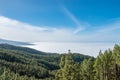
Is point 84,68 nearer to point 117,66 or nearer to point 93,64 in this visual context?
point 93,64

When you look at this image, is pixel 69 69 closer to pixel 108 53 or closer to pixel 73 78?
pixel 73 78

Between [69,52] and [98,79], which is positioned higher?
[69,52]

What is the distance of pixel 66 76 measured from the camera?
63188mm

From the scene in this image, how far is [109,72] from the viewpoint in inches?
3123

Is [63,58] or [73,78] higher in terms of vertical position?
[63,58]

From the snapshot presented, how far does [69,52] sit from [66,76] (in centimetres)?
600

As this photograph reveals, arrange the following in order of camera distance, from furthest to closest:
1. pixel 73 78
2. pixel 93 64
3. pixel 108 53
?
1. pixel 93 64
2. pixel 108 53
3. pixel 73 78

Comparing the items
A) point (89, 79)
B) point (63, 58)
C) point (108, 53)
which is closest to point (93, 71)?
point (89, 79)

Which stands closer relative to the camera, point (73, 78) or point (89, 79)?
point (73, 78)

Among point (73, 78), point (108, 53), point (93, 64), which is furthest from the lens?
point (93, 64)

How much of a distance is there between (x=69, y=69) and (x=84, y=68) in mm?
18624

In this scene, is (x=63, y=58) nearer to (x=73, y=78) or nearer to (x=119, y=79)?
(x=73, y=78)

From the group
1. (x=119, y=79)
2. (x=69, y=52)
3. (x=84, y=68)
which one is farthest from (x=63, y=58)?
(x=119, y=79)

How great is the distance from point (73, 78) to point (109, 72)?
67.7ft
